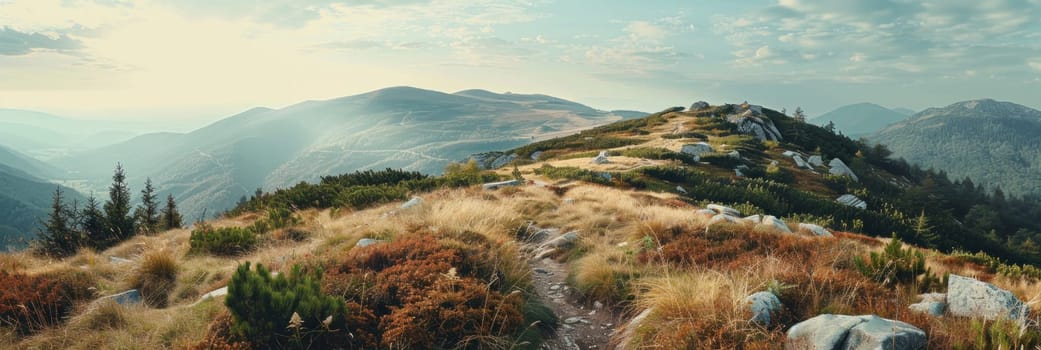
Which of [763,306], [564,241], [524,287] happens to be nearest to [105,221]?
[564,241]

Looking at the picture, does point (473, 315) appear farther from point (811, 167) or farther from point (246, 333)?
point (811, 167)

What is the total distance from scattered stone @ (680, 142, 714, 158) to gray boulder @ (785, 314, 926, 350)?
3184 cm

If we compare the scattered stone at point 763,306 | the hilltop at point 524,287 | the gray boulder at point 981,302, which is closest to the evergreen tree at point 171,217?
the hilltop at point 524,287

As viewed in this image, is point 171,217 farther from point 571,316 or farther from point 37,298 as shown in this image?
point 571,316

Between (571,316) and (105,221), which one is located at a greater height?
(571,316)

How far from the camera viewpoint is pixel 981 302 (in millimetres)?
4906

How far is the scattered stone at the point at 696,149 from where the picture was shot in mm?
35625

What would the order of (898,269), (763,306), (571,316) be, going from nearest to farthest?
(763,306) → (898,269) → (571,316)

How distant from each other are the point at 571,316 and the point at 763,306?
8.35 feet

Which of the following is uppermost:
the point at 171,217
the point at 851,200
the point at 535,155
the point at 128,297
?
the point at 535,155

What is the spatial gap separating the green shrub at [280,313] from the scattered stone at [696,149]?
33023 mm

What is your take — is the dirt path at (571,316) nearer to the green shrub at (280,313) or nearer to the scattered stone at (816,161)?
the green shrub at (280,313)

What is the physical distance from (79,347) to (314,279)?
2195 millimetres

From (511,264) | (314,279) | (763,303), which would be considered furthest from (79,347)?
(763,303)
